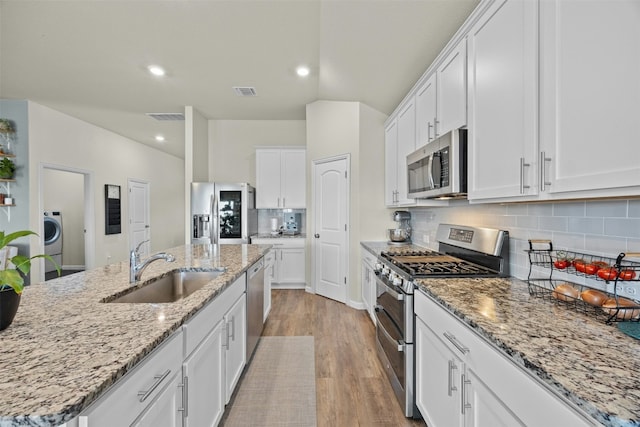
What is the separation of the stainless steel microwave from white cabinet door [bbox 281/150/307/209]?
2.79m

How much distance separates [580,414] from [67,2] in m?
3.76

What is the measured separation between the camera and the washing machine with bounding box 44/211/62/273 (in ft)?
20.2

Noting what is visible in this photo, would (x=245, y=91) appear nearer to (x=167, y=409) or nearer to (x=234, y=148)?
(x=234, y=148)

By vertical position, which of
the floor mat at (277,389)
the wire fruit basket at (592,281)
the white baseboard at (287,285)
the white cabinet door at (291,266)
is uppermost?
the wire fruit basket at (592,281)

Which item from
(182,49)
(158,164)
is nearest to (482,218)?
(182,49)

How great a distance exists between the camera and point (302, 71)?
3.66 metres

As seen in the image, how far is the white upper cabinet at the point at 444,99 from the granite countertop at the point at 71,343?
5.82 ft

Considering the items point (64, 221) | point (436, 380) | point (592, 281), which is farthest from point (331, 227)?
point (64, 221)

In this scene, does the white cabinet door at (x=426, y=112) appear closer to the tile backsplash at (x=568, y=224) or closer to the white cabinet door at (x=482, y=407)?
the tile backsplash at (x=568, y=224)

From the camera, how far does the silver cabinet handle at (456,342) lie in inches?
48.5

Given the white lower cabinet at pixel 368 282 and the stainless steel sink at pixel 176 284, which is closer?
the stainless steel sink at pixel 176 284

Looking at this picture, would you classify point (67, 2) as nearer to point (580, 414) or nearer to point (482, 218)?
point (482, 218)

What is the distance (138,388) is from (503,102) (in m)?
1.87

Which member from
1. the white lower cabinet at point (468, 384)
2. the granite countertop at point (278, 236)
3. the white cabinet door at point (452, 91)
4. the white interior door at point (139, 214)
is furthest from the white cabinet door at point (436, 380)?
the white interior door at point (139, 214)
